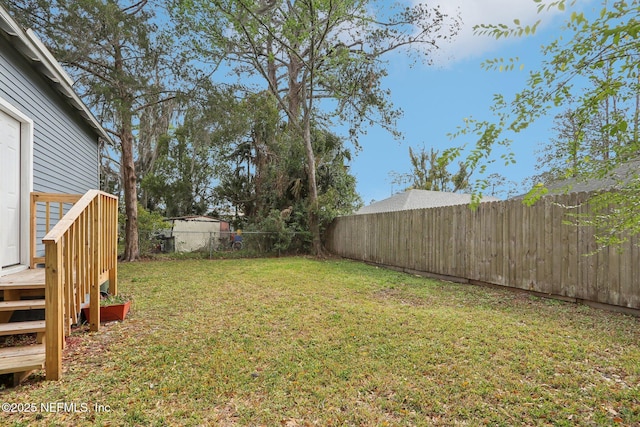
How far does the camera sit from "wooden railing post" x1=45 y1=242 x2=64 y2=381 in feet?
8.22

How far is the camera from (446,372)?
8.70ft

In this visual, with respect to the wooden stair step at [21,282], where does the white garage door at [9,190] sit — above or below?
above

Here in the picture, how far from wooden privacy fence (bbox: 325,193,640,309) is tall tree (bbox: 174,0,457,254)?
5.01m

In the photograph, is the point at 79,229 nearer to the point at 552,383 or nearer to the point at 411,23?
the point at 552,383

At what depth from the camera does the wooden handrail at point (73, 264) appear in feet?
8.29

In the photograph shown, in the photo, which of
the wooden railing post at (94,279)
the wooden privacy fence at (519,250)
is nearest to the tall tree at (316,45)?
the wooden privacy fence at (519,250)

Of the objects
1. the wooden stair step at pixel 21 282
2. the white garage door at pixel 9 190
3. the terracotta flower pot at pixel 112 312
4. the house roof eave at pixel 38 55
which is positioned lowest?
the terracotta flower pot at pixel 112 312

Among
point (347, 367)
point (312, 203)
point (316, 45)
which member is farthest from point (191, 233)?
point (347, 367)

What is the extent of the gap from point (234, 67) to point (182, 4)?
3794 millimetres

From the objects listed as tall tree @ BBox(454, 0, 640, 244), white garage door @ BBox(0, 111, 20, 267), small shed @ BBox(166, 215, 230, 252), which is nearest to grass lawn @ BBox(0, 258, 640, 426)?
tall tree @ BBox(454, 0, 640, 244)

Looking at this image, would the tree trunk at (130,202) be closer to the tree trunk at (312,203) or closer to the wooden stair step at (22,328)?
the tree trunk at (312,203)

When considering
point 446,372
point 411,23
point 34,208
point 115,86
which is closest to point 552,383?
point 446,372

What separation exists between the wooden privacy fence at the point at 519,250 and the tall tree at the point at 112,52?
8117mm

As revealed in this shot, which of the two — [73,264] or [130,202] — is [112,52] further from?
[73,264]
